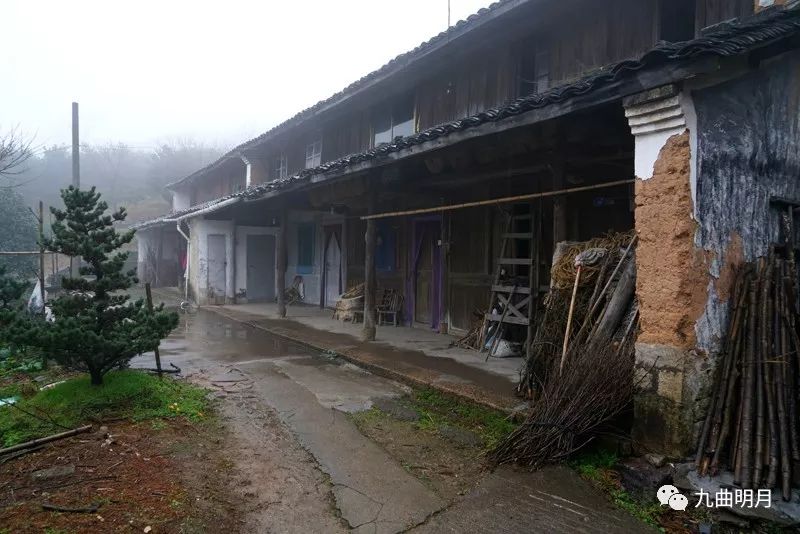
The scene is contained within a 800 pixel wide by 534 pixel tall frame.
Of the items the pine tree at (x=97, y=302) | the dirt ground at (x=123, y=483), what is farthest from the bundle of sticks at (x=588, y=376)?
the pine tree at (x=97, y=302)

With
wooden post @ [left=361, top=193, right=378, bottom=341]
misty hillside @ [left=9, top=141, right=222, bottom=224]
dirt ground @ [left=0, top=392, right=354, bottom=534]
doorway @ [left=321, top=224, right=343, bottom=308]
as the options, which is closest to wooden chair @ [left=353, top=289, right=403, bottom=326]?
wooden post @ [left=361, top=193, right=378, bottom=341]

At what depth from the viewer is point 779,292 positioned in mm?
3629

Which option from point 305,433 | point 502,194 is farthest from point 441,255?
point 305,433

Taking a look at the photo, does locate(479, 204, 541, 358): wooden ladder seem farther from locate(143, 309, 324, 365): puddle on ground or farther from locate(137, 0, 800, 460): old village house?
locate(143, 309, 324, 365): puddle on ground

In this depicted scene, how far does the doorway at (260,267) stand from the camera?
15656mm

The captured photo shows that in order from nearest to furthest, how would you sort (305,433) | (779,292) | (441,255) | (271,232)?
(779,292), (305,433), (441,255), (271,232)

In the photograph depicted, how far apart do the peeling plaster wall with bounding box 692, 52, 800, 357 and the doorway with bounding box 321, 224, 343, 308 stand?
1002cm

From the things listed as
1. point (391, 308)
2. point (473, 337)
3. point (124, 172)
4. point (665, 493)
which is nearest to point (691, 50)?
point (665, 493)

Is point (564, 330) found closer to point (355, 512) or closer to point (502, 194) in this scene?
point (355, 512)

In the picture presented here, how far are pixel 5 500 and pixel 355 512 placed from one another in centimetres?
218

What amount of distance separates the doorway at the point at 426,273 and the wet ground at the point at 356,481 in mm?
3997

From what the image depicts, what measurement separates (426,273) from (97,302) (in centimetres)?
637

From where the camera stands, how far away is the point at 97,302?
477 centimetres

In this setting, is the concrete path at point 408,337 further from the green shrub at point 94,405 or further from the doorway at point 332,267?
the green shrub at point 94,405
